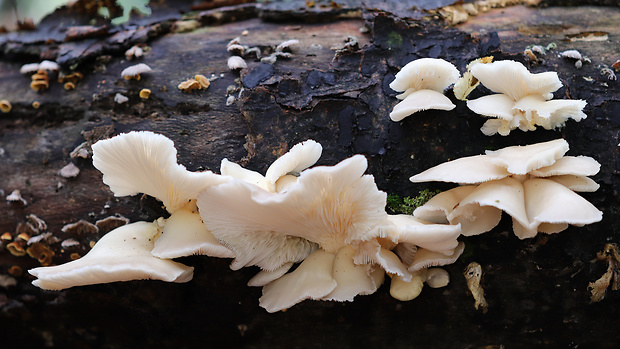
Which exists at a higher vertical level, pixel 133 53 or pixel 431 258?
Answer: pixel 133 53

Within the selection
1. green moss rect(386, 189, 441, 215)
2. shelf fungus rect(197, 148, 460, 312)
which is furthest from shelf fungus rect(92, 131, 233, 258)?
green moss rect(386, 189, 441, 215)

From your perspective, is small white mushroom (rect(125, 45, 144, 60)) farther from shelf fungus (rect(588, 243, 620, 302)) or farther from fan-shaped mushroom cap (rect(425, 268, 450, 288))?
shelf fungus (rect(588, 243, 620, 302))

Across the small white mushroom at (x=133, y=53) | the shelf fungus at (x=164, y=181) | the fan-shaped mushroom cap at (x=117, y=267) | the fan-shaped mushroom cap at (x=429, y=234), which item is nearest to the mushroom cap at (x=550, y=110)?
the fan-shaped mushroom cap at (x=429, y=234)

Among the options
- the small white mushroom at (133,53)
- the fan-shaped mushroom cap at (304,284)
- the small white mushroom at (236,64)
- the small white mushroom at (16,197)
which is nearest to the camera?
the fan-shaped mushroom cap at (304,284)

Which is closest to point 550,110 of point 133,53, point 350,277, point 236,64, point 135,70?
point 350,277

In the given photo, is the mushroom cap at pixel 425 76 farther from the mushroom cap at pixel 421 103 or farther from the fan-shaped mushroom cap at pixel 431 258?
the fan-shaped mushroom cap at pixel 431 258

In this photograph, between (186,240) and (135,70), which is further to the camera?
(135,70)

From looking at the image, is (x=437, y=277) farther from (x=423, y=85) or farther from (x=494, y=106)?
(x=423, y=85)
